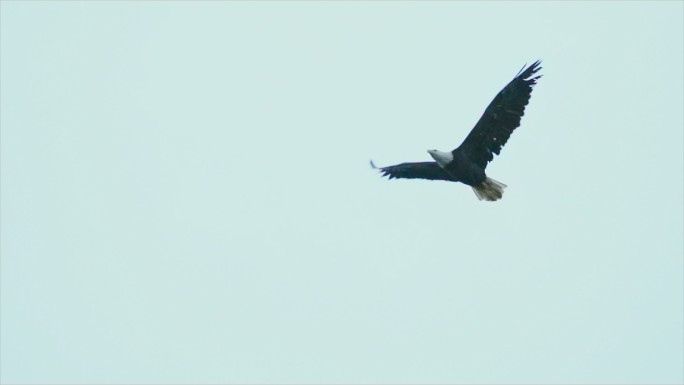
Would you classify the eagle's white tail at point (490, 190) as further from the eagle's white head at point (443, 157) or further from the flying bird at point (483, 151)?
the eagle's white head at point (443, 157)

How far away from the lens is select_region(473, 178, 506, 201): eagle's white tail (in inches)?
784

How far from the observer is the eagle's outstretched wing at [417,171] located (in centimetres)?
1998

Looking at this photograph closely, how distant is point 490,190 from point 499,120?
151cm

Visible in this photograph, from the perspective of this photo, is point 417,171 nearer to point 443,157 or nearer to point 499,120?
point 443,157

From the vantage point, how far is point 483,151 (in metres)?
19.3

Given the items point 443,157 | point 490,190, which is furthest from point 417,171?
point 490,190

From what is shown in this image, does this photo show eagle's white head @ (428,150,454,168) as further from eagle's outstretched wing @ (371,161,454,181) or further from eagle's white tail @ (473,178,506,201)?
eagle's white tail @ (473,178,506,201)

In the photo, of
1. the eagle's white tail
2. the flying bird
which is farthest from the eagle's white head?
the eagle's white tail

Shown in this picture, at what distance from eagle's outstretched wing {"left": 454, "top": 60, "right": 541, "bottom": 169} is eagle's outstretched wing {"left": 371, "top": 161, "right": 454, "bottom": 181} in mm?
767

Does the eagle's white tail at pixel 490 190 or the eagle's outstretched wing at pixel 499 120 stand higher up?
the eagle's outstretched wing at pixel 499 120

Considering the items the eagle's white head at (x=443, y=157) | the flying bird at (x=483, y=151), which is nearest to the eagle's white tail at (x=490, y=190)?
the flying bird at (x=483, y=151)

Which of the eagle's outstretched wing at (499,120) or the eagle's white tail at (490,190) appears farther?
the eagle's white tail at (490,190)

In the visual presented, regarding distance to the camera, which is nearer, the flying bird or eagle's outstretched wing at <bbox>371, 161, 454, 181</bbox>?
the flying bird

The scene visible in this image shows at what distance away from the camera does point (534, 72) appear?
18.5 meters
